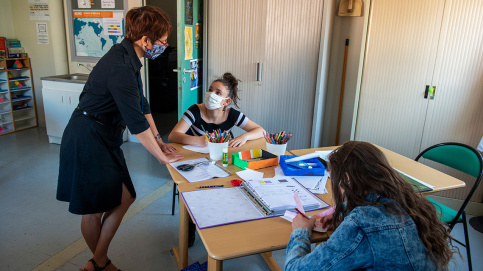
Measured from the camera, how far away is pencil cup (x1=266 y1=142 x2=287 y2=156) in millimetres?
1977

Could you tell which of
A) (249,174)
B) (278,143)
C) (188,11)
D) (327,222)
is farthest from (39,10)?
(327,222)

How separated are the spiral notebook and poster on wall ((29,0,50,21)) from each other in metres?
4.18

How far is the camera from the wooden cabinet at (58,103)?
4156 mm

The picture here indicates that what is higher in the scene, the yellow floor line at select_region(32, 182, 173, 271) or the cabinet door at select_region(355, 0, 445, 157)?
the cabinet door at select_region(355, 0, 445, 157)

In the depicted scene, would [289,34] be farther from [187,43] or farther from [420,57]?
[420,57]

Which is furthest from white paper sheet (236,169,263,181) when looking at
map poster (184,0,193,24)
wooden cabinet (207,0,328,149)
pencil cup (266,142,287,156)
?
map poster (184,0,193,24)

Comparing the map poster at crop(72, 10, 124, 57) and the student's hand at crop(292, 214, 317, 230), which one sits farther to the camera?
the map poster at crop(72, 10, 124, 57)

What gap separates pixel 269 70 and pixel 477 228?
215 cm

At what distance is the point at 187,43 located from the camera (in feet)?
10.8

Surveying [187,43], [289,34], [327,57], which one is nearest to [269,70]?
Answer: [289,34]

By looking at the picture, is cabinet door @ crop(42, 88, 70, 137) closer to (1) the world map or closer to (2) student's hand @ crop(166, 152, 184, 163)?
(1) the world map

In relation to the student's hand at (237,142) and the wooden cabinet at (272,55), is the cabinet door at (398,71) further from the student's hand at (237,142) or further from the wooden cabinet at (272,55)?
the student's hand at (237,142)

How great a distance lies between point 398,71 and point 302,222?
2.04m

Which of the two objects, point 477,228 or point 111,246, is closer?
point 111,246
